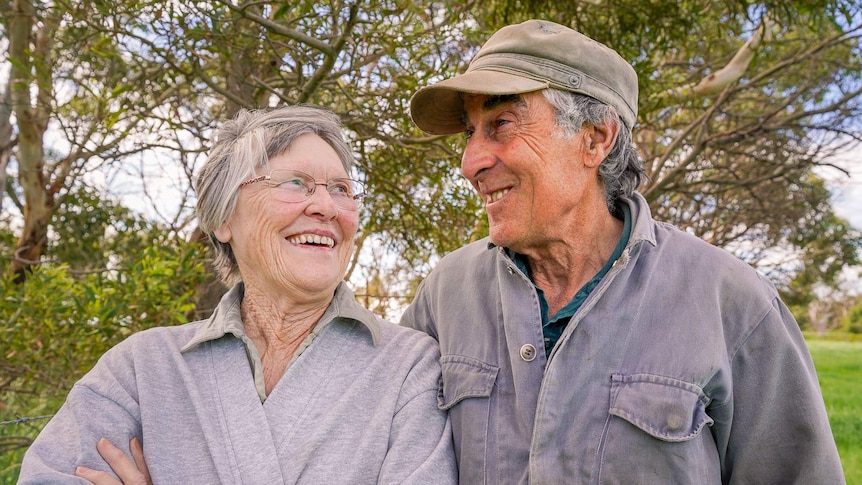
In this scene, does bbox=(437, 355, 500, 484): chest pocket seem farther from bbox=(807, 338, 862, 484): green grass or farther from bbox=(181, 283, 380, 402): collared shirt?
bbox=(807, 338, 862, 484): green grass

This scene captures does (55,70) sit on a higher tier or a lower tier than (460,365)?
higher

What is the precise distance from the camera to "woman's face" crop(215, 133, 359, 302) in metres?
2.23

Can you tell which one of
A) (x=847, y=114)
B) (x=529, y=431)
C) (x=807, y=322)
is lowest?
(x=807, y=322)

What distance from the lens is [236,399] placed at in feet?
6.86

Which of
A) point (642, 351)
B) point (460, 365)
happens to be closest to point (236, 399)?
point (460, 365)

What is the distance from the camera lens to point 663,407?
188 centimetres

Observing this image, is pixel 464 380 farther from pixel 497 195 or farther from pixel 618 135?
pixel 618 135

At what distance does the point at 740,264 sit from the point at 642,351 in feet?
1.32

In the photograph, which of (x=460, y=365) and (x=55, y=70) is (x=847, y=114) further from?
(x=55, y=70)

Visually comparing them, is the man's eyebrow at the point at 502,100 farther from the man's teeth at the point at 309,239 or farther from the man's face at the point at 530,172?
the man's teeth at the point at 309,239

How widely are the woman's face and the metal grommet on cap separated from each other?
66 centimetres

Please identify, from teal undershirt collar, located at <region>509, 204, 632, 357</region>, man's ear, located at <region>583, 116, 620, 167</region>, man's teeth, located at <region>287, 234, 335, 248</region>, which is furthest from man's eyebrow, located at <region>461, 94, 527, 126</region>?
man's teeth, located at <region>287, 234, 335, 248</region>

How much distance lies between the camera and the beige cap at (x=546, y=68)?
2137mm

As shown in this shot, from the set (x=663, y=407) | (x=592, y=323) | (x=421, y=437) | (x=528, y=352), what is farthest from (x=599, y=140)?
(x=421, y=437)
